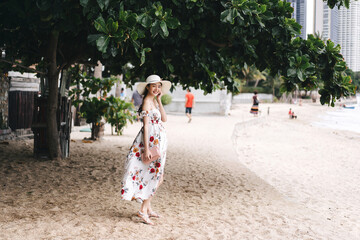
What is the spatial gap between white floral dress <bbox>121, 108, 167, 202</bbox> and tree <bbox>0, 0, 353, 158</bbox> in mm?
740

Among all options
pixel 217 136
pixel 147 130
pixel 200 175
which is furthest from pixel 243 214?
pixel 217 136

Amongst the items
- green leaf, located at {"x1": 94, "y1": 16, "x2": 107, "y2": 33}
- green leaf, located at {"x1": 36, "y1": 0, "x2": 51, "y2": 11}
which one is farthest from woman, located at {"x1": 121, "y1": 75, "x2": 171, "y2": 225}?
green leaf, located at {"x1": 36, "y1": 0, "x2": 51, "y2": 11}

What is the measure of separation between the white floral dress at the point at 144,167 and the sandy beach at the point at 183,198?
402mm

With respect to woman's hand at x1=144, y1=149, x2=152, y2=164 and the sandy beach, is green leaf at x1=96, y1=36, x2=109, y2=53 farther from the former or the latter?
the sandy beach

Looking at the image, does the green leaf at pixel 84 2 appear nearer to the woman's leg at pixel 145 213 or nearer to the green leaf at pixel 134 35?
the green leaf at pixel 134 35

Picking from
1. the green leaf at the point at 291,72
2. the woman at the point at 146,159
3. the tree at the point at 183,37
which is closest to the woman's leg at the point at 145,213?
the woman at the point at 146,159

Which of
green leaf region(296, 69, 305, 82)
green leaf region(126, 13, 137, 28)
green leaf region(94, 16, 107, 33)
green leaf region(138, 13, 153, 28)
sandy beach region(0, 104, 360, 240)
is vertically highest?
green leaf region(138, 13, 153, 28)

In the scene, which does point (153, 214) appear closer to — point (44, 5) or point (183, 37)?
point (183, 37)

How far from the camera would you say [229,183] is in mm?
6945

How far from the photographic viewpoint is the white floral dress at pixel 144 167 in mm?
4141

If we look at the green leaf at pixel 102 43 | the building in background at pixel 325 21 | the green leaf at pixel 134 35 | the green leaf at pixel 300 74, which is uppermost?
the building in background at pixel 325 21

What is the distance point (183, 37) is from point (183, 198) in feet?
7.75

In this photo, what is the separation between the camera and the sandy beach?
415 centimetres

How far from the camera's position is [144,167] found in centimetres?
420
